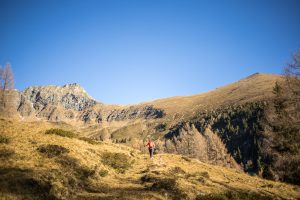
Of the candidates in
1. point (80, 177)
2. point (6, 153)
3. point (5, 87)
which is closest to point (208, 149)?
point (5, 87)

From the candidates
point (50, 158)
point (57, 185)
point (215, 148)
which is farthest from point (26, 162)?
point (215, 148)

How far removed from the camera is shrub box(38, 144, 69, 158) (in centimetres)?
1899

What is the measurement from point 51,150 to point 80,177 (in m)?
3.81

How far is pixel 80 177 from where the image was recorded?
675 inches

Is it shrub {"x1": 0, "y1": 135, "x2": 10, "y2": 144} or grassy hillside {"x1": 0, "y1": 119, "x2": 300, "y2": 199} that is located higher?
shrub {"x1": 0, "y1": 135, "x2": 10, "y2": 144}

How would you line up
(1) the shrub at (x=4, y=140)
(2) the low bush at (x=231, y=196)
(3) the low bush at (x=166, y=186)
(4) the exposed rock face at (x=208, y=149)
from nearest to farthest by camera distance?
(2) the low bush at (x=231, y=196)
(3) the low bush at (x=166, y=186)
(1) the shrub at (x=4, y=140)
(4) the exposed rock face at (x=208, y=149)

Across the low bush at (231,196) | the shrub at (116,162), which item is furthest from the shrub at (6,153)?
the low bush at (231,196)

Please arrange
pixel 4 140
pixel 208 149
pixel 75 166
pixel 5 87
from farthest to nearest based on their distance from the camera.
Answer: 1. pixel 208 149
2. pixel 5 87
3. pixel 4 140
4. pixel 75 166

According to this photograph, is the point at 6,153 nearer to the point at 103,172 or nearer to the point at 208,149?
the point at 103,172

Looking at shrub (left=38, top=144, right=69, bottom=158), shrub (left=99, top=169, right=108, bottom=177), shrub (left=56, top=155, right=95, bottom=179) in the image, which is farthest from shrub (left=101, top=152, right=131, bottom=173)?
shrub (left=56, top=155, right=95, bottom=179)

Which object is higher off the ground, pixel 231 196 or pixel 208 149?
pixel 231 196

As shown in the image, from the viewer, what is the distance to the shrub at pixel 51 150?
62.3ft

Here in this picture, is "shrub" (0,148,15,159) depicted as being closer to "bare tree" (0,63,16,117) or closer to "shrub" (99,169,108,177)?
"shrub" (99,169,108,177)

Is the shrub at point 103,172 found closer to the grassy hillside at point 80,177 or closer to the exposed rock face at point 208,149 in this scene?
the grassy hillside at point 80,177
